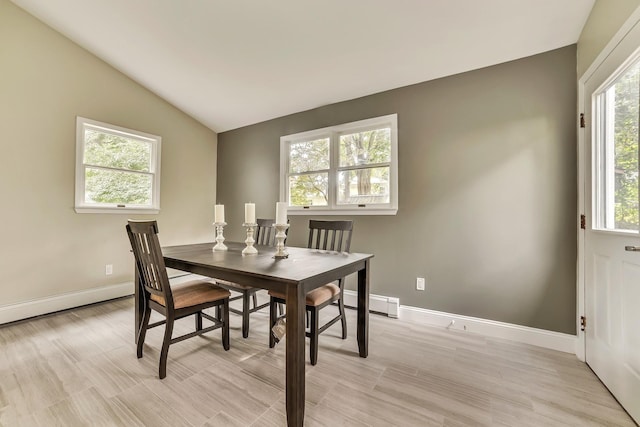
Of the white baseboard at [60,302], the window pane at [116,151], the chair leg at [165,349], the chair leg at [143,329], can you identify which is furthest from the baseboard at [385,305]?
the window pane at [116,151]

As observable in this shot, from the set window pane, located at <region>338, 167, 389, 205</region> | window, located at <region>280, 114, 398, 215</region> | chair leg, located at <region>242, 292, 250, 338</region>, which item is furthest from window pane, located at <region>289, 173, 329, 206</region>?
chair leg, located at <region>242, 292, 250, 338</region>

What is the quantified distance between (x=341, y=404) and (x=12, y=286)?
326cm

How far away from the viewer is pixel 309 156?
3.46 m

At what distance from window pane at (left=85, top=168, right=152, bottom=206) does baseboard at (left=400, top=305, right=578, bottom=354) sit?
11.6ft

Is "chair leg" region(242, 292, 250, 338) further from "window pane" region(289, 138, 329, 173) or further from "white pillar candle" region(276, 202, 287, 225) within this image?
"window pane" region(289, 138, 329, 173)

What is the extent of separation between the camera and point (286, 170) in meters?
3.62

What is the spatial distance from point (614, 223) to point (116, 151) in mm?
4711

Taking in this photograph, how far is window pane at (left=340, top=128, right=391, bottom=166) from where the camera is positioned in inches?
114

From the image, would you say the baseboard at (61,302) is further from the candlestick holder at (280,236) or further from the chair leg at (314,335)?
the chair leg at (314,335)

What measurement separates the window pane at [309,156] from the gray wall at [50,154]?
6.40 feet

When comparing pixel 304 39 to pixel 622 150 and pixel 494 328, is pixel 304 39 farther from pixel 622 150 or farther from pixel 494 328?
pixel 494 328

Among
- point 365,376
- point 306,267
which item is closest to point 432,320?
point 365,376

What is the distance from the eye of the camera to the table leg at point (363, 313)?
1.95 meters

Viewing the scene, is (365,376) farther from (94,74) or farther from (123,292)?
(94,74)
